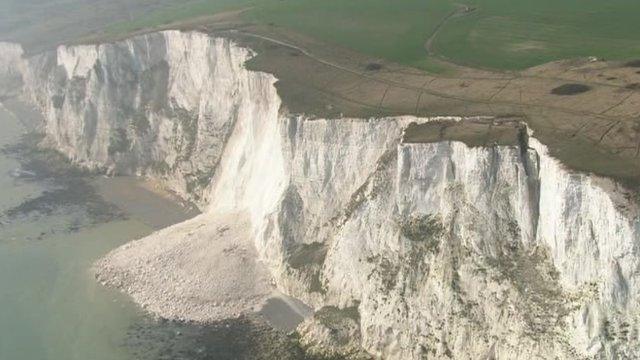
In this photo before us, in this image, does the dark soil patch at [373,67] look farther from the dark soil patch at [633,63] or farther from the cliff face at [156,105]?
the dark soil patch at [633,63]

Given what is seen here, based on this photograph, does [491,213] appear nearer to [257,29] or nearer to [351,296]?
[351,296]

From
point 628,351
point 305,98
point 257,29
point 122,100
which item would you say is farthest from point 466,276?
point 122,100

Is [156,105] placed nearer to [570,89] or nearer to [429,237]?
[429,237]

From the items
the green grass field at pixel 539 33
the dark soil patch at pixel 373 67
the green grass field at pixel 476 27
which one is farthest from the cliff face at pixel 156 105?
the green grass field at pixel 539 33

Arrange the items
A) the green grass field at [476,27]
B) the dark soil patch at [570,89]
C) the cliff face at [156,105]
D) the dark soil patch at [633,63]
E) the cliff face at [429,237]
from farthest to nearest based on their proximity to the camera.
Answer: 1. the cliff face at [156,105]
2. the green grass field at [476,27]
3. the dark soil patch at [633,63]
4. the dark soil patch at [570,89]
5. the cliff face at [429,237]

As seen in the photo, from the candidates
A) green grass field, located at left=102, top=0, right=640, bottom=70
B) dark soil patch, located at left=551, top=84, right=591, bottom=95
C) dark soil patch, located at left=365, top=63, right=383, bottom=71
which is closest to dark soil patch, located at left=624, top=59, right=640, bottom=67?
dark soil patch, located at left=551, top=84, right=591, bottom=95

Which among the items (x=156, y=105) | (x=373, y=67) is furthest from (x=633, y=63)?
(x=156, y=105)
